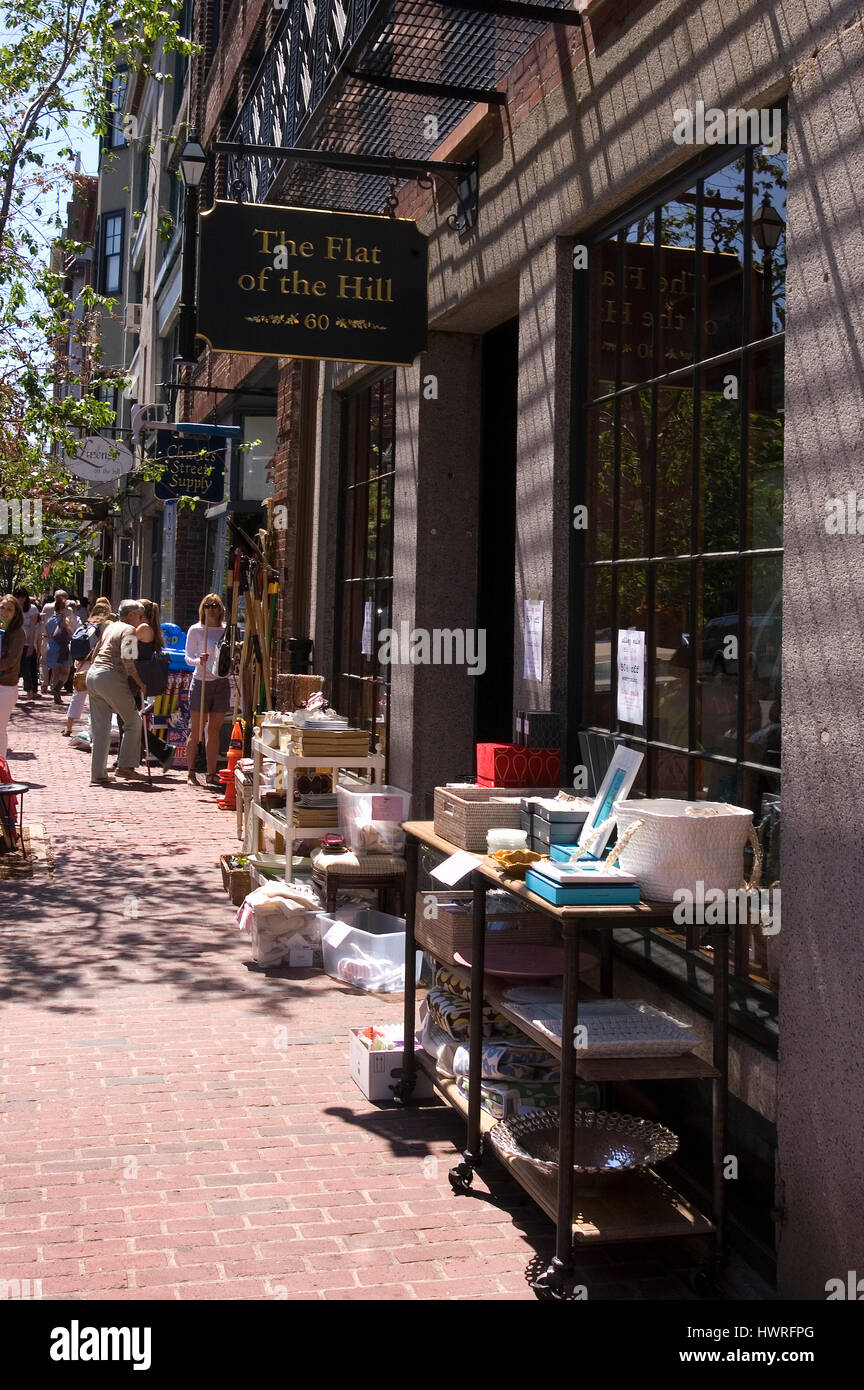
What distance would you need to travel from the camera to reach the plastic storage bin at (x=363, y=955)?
6.89 m

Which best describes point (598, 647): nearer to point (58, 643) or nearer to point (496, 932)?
point (496, 932)

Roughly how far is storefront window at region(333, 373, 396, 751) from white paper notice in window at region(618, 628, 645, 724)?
3393mm

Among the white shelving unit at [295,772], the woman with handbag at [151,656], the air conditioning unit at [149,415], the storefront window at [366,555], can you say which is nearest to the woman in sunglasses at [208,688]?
the woman with handbag at [151,656]

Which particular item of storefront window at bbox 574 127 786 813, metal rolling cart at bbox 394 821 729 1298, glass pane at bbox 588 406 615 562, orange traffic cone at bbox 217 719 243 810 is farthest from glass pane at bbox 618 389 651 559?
orange traffic cone at bbox 217 719 243 810

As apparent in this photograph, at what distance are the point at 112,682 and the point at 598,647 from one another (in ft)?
30.0

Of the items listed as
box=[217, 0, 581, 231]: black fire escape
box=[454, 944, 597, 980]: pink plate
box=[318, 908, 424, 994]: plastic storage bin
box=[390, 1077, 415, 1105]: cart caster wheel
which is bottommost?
box=[390, 1077, 415, 1105]: cart caster wheel

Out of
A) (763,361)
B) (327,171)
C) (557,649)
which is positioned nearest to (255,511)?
(327,171)

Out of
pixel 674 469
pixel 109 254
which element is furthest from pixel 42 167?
pixel 109 254

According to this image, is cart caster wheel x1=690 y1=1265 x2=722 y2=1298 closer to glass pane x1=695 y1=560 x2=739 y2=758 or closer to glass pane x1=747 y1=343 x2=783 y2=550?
glass pane x1=695 y1=560 x2=739 y2=758

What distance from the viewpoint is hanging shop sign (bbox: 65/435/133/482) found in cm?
2033

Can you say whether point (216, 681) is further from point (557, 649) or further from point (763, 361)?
point (763, 361)

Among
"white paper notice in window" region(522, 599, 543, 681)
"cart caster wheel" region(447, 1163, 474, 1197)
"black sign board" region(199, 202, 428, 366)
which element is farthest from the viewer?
"black sign board" region(199, 202, 428, 366)

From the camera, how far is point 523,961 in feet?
15.6
